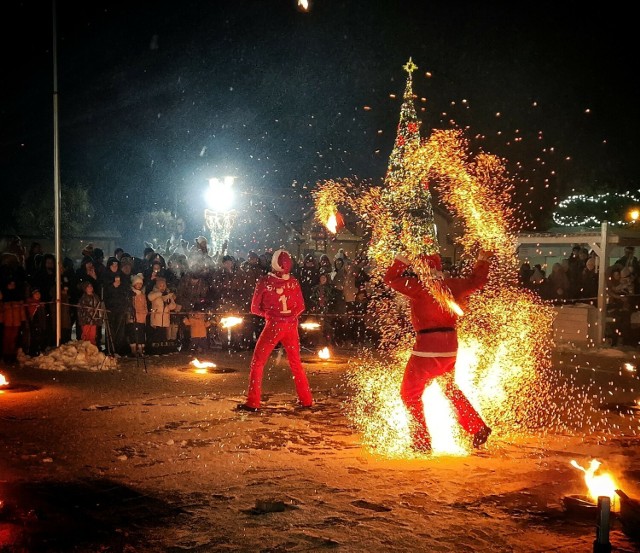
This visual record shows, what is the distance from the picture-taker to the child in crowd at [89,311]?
44.9ft

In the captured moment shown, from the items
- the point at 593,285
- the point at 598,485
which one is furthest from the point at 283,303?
the point at 593,285

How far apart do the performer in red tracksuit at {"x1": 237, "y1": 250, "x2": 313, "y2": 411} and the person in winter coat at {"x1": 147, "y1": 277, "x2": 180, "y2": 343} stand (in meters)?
6.12

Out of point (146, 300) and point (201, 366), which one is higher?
point (146, 300)

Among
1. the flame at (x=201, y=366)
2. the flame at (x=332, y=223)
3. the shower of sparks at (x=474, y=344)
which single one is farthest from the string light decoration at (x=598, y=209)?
the flame at (x=201, y=366)

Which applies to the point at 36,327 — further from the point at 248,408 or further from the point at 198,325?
the point at 248,408

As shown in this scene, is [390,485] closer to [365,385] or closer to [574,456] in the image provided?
[574,456]

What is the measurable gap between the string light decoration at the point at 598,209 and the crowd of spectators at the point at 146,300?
16.7m

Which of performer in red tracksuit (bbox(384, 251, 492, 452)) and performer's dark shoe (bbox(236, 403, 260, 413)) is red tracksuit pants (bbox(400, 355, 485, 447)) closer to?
performer in red tracksuit (bbox(384, 251, 492, 452))

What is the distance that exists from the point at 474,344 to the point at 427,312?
360 cm

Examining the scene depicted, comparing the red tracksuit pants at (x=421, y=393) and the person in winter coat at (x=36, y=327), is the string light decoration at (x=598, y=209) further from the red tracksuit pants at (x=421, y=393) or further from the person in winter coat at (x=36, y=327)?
the red tracksuit pants at (x=421, y=393)

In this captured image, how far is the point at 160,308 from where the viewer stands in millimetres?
14703

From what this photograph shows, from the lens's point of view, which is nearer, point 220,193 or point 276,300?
point 276,300

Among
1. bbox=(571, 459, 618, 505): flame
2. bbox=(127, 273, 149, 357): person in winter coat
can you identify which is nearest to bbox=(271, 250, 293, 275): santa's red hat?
bbox=(571, 459, 618, 505): flame

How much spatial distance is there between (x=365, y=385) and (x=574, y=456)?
4.75m
